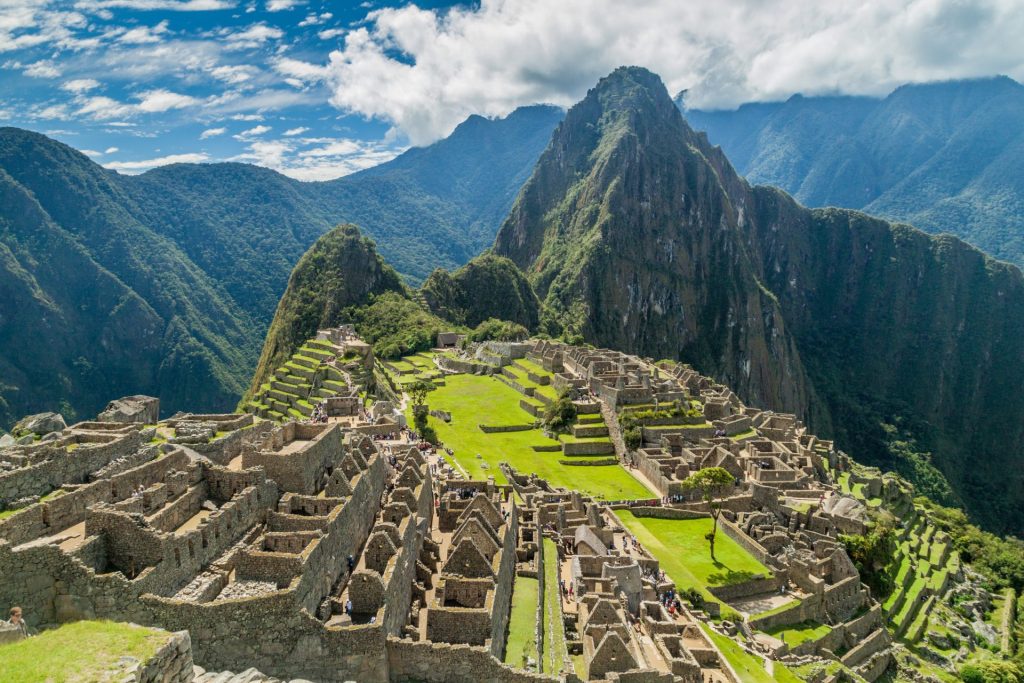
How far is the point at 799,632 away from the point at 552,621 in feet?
54.5

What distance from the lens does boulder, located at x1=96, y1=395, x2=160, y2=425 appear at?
120 ft

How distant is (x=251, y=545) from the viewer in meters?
18.6

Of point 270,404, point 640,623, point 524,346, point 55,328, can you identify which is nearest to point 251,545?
point 640,623

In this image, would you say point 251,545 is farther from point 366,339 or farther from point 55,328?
point 55,328

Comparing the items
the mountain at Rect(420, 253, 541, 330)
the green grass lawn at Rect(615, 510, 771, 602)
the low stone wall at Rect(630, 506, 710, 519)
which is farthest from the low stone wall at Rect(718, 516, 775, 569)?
the mountain at Rect(420, 253, 541, 330)

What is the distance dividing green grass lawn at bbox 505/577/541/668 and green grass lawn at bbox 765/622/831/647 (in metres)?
14.6

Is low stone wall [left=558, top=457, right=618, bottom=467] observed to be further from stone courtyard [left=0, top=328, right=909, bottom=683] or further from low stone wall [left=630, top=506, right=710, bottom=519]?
low stone wall [left=630, top=506, right=710, bottom=519]

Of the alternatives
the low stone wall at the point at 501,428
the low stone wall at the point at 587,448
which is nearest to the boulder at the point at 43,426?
the low stone wall at the point at 501,428

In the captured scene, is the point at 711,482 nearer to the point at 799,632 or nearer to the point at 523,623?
the point at 799,632

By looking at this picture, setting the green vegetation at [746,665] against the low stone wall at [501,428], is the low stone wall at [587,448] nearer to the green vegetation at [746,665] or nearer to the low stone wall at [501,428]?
the low stone wall at [501,428]

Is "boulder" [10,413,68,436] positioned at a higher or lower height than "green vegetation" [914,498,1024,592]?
higher

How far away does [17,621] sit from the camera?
13219 millimetres

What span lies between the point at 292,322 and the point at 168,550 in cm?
11107

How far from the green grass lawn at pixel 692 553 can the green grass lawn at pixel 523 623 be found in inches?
427
